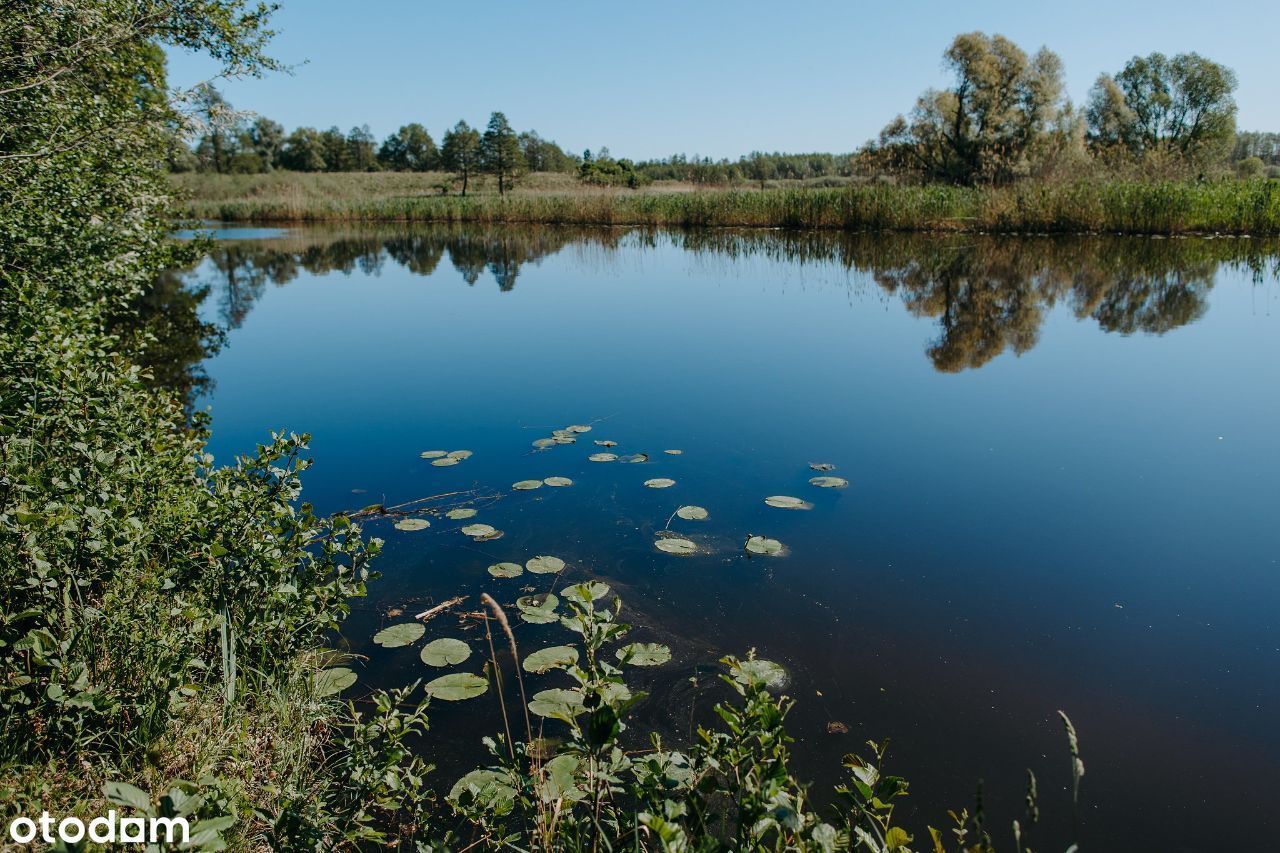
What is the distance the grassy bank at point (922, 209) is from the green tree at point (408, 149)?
112 feet

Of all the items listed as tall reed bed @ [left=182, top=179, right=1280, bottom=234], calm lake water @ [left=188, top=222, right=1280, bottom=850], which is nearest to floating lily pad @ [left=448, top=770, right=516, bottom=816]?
calm lake water @ [left=188, top=222, right=1280, bottom=850]

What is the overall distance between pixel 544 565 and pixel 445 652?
2.52ft

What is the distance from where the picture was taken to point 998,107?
2678 centimetres

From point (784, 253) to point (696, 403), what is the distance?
11.6 m

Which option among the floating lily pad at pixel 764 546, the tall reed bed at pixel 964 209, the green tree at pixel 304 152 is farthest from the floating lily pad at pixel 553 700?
the green tree at pixel 304 152

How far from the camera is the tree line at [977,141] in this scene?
25766 millimetres

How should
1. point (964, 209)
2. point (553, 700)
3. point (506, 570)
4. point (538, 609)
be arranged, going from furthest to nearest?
point (964, 209) < point (506, 570) < point (538, 609) < point (553, 700)

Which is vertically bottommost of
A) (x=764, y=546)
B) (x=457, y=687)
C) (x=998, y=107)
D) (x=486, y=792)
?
(x=457, y=687)

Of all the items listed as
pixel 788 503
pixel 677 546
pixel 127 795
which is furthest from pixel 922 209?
pixel 127 795

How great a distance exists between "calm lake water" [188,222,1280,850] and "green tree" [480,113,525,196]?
37.1m

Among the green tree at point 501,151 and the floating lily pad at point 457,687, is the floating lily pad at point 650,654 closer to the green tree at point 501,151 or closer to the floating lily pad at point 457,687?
the floating lily pad at point 457,687

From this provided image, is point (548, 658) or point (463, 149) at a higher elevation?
point (463, 149)

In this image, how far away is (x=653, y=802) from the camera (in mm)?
1604

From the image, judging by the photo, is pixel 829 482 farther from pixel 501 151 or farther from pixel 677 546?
pixel 501 151
